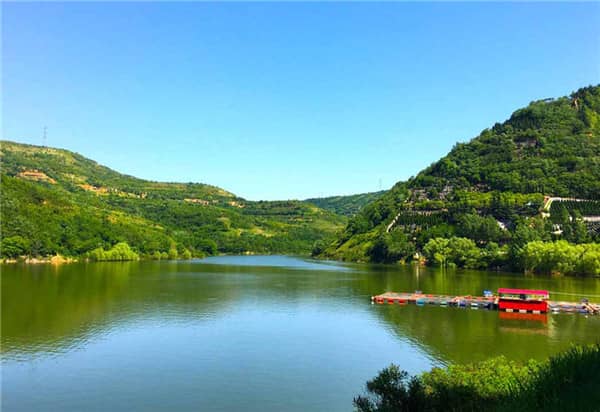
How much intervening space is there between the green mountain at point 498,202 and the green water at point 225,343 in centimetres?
5225

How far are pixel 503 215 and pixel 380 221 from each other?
168 ft

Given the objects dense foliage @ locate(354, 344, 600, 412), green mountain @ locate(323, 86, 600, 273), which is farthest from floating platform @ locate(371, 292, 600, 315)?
green mountain @ locate(323, 86, 600, 273)

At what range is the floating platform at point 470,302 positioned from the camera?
57812 millimetres

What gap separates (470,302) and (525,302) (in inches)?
277

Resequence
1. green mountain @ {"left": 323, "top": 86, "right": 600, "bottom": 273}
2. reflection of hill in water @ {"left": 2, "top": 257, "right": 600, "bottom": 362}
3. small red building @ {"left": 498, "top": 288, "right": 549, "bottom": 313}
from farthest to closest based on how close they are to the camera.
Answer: green mountain @ {"left": 323, "top": 86, "right": 600, "bottom": 273} < small red building @ {"left": 498, "top": 288, "right": 549, "bottom": 313} < reflection of hill in water @ {"left": 2, "top": 257, "right": 600, "bottom": 362}

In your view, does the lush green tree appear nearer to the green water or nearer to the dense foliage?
the green water

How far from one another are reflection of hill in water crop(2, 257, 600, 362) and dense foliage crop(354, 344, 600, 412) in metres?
16.6

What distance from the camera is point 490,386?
62.4 feet

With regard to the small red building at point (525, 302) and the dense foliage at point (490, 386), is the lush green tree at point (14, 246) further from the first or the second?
the dense foliage at point (490, 386)

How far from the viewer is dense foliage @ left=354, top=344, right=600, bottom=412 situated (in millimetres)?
12281

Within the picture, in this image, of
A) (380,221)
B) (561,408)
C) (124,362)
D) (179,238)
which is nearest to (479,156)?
(380,221)

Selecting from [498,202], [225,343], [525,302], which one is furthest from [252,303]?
[498,202]

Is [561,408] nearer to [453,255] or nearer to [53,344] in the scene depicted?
[53,344]

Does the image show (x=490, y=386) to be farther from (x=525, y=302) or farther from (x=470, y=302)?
(x=470, y=302)
